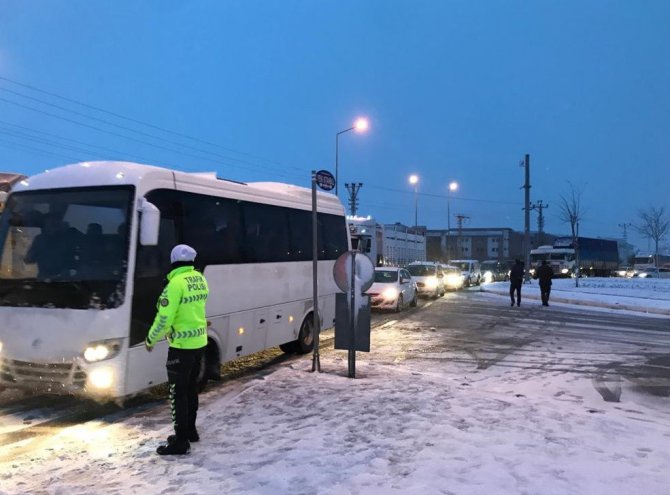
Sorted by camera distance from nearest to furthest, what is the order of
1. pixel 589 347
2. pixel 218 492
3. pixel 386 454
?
pixel 218 492, pixel 386 454, pixel 589 347

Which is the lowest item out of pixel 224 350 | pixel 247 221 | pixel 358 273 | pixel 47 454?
pixel 47 454

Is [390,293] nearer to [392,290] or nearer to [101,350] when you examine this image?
[392,290]

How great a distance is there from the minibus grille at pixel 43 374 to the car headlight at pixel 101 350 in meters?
0.18

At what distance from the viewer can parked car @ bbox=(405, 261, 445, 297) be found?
26847 mm

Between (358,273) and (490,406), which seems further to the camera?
(358,273)

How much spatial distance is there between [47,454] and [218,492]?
6.91 ft

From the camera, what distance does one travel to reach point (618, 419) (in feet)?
20.9

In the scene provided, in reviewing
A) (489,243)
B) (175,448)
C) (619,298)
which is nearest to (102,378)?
(175,448)

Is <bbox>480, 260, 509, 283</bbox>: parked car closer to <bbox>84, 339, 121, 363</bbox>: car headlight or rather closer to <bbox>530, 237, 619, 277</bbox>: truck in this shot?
<bbox>530, 237, 619, 277</bbox>: truck

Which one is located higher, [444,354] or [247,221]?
[247,221]

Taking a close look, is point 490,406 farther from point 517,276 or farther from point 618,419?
point 517,276

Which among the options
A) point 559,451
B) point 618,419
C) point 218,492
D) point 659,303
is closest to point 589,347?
point 618,419

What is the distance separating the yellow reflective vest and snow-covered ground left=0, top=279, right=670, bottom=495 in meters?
1.04

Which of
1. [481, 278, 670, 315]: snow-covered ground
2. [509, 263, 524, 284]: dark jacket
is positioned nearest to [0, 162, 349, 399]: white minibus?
[509, 263, 524, 284]: dark jacket
